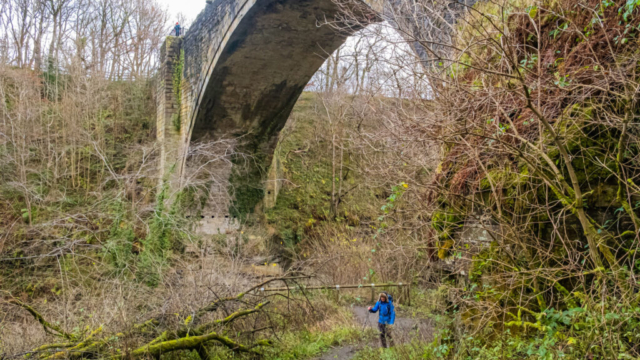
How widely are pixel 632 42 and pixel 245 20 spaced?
20.0 feet

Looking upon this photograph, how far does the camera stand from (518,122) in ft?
11.0

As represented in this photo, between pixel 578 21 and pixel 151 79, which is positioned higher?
pixel 151 79

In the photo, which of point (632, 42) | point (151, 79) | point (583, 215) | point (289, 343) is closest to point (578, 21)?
point (632, 42)

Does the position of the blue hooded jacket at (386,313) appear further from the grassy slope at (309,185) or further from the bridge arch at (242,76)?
the grassy slope at (309,185)

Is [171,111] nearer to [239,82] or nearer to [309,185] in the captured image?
[239,82]

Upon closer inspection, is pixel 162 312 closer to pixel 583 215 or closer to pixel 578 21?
pixel 583 215

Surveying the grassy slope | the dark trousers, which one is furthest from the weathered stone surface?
the dark trousers

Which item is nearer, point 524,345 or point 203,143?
point 524,345

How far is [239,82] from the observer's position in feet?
31.2

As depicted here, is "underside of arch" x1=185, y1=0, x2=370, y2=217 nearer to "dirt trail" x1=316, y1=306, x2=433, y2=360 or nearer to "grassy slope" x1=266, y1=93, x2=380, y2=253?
"grassy slope" x1=266, y1=93, x2=380, y2=253

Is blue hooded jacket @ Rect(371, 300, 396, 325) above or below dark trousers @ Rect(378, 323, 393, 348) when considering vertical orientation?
above

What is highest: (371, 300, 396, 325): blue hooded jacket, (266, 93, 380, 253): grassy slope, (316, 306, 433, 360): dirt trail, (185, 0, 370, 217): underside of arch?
(185, 0, 370, 217): underside of arch

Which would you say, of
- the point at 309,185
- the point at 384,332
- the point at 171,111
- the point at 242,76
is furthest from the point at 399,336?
the point at 309,185

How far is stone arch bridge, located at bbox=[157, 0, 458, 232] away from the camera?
763 centimetres
